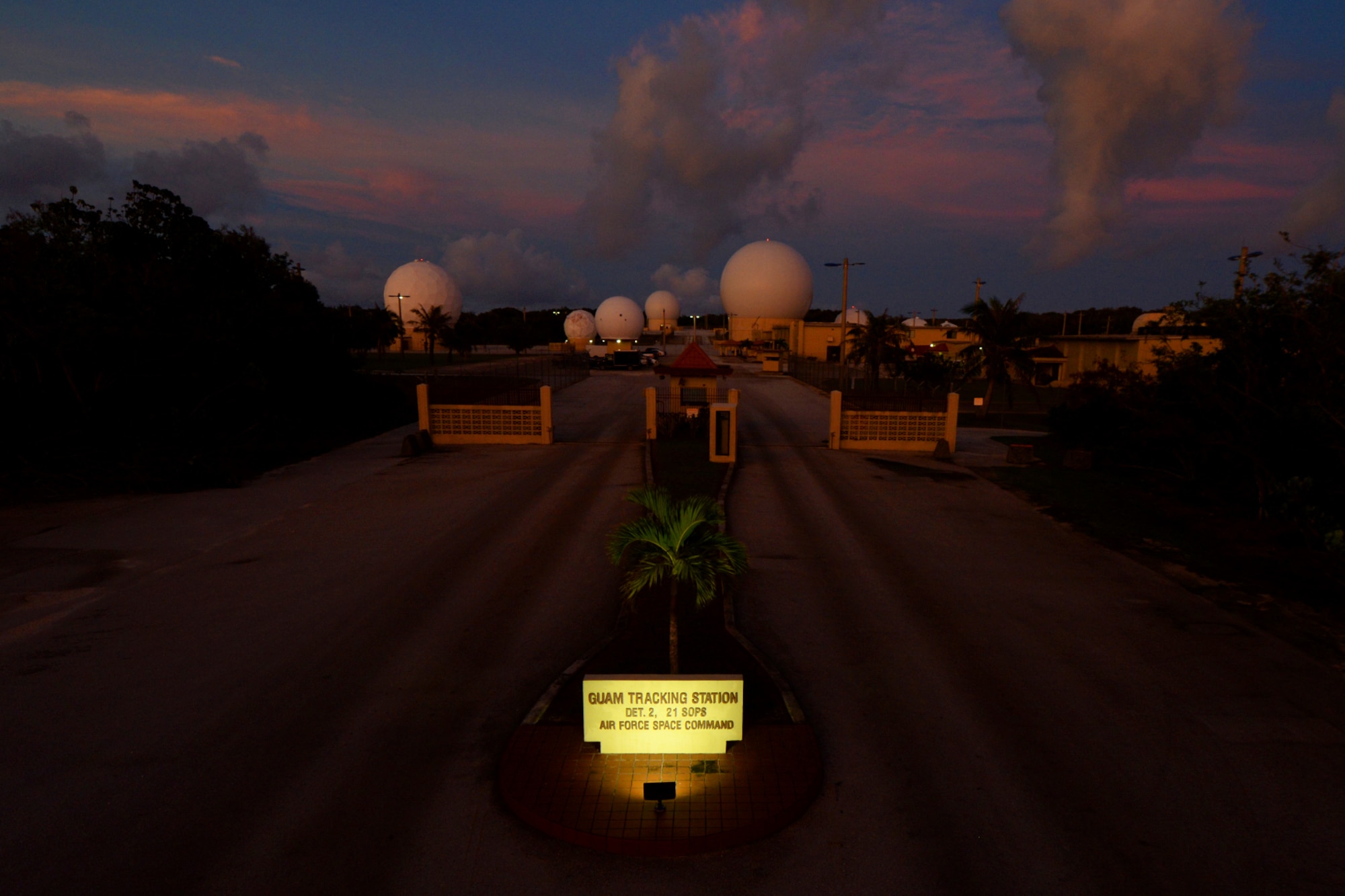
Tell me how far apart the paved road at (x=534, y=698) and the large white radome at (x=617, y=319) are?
349 ft

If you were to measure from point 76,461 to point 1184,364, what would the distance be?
93.5 ft

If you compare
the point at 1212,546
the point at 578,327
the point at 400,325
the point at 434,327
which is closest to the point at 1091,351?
the point at 1212,546

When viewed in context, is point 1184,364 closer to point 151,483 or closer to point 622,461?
point 622,461

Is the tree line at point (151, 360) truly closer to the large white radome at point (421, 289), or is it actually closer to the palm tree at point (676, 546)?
the palm tree at point (676, 546)

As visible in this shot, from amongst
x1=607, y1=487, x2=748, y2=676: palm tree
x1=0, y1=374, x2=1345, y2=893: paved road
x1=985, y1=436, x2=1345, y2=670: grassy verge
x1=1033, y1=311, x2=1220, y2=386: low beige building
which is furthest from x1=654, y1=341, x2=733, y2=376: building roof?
x1=1033, y1=311, x2=1220, y2=386: low beige building

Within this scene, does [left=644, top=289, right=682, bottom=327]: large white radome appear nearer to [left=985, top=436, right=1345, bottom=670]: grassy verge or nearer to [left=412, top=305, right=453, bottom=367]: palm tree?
[left=412, top=305, right=453, bottom=367]: palm tree

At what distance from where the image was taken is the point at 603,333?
120m

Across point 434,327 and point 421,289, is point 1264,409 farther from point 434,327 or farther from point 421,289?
point 421,289

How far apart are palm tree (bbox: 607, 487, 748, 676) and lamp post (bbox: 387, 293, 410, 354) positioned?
74.4 meters

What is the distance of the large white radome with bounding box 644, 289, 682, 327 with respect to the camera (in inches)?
5743

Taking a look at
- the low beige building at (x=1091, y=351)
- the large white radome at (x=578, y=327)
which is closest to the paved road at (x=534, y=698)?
the low beige building at (x=1091, y=351)

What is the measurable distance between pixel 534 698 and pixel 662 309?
466ft

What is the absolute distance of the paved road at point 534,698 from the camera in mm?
5457

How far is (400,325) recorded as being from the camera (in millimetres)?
77188
